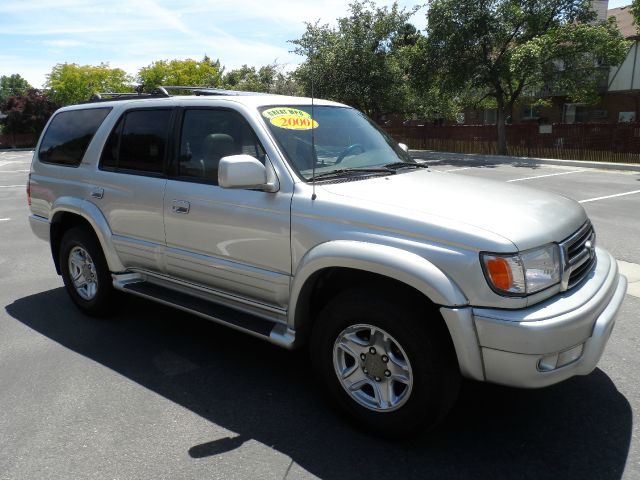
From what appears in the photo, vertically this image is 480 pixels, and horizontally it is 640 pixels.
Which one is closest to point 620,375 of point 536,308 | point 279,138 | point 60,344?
point 536,308

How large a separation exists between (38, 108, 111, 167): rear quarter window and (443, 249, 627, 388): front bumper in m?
3.68

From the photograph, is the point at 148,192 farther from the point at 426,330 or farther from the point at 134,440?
the point at 426,330

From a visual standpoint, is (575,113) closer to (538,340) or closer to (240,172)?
(240,172)

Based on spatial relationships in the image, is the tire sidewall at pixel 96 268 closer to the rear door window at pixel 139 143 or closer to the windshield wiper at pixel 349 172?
the rear door window at pixel 139 143

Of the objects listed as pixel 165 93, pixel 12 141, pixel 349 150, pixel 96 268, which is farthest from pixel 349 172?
pixel 12 141

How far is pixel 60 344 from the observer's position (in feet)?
14.7

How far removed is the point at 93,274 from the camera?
4887mm

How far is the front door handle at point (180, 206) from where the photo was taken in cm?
385

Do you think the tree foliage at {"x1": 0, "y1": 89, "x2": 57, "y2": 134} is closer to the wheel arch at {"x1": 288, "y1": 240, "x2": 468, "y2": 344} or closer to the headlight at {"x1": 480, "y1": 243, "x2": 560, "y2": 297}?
the wheel arch at {"x1": 288, "y1": 240, "x2": 468, "y2": 344}

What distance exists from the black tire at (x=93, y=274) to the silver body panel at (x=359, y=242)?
8.6 inches

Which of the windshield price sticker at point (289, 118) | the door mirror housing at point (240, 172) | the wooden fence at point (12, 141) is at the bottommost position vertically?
the wooden fence at point (12, 141)

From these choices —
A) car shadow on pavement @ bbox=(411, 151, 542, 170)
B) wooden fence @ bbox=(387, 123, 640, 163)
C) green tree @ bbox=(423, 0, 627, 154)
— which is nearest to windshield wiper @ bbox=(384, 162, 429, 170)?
car shadow on pavement @ bbox=(411, 151, 542, 170)

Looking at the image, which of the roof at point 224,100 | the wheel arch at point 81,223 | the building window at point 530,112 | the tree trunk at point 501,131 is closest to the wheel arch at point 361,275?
the roof at point 224,100

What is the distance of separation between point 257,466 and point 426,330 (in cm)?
112
